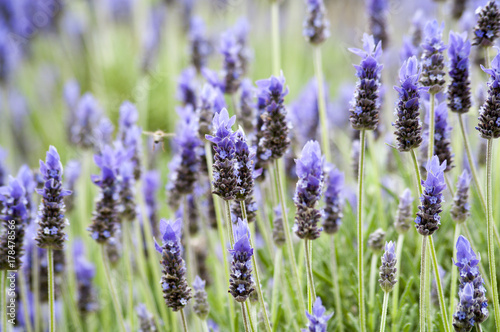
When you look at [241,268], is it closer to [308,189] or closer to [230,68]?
[308,189]

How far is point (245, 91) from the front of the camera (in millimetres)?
2318

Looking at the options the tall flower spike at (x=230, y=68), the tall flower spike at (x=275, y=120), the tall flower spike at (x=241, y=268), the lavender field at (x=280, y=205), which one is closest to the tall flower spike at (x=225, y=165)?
the lavender field at (x=280, y=205)

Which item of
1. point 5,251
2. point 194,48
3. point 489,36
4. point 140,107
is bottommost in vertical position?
point 5,251

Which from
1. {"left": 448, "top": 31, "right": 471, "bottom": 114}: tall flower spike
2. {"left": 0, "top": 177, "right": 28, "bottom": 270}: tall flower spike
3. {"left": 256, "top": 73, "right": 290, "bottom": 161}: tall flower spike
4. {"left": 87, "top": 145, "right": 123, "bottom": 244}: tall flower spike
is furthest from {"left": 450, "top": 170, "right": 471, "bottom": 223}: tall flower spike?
{"left": 0, "top": 177, "right": 28, "bottom": 270}: tall flower spike

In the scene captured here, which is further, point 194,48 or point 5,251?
point 194,48

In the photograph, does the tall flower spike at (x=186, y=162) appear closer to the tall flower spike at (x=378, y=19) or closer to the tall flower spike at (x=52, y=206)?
the tall flower spike at (x=52, y=206)

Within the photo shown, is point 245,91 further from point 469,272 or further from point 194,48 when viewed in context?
point 469,272

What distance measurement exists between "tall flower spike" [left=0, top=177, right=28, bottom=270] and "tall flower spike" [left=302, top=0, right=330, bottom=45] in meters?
1.35

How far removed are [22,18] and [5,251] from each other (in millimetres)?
3956

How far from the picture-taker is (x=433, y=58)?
5.54 feet

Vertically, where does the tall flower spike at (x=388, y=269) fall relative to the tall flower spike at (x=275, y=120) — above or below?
below

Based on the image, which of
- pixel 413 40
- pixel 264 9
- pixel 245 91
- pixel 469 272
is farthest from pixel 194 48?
pixel 264 9

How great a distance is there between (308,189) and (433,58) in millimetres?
607

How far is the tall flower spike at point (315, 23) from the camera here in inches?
92.7
